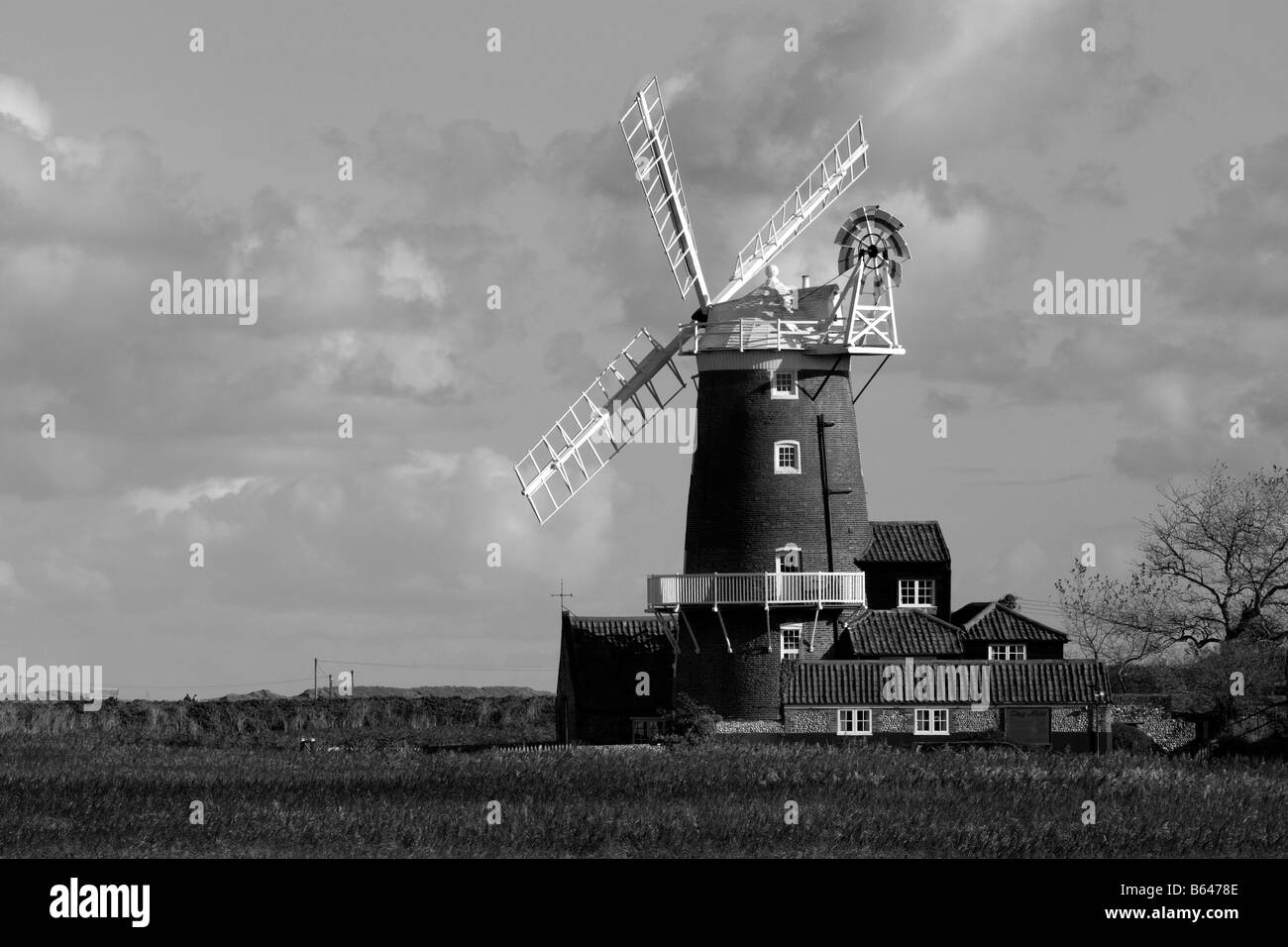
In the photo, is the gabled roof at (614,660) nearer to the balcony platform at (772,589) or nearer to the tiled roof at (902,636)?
the balcony platform at (772,589)

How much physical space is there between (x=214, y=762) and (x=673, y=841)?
2024 cm

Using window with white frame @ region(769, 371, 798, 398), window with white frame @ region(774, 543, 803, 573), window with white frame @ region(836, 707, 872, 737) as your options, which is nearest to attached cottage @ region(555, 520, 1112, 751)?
window with white frame @ region(836, 707, 872, 737)

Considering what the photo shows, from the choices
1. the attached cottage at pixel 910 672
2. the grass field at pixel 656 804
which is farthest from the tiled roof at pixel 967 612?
the grass field at pixel 656 804

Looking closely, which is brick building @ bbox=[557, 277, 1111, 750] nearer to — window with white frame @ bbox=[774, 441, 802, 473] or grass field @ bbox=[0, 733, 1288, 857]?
window with white frame @ bbox=[774, 441, 802, 473]

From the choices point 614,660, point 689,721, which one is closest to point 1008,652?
point 689,721

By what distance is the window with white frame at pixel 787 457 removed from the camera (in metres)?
58.5

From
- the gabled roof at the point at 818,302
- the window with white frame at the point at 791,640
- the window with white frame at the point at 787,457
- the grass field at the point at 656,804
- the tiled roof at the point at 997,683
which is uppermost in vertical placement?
the gabled roof at the point at 818,302

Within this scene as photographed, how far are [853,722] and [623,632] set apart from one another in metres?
11.9

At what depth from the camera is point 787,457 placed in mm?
58562

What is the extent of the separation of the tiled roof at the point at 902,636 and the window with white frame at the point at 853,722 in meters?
2.19

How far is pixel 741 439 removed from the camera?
58.7 meters

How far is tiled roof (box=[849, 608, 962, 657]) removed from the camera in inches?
2350
